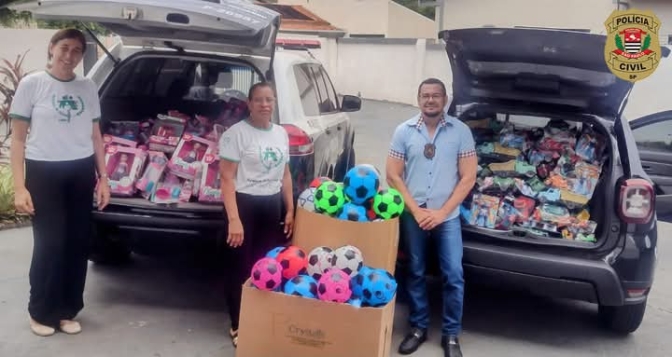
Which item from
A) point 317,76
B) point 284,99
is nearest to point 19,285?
point 284,99

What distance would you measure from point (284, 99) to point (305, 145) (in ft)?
1.30

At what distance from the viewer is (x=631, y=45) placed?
16.2 feet

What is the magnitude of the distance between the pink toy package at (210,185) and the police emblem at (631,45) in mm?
2547

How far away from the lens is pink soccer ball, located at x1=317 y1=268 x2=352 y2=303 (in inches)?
147

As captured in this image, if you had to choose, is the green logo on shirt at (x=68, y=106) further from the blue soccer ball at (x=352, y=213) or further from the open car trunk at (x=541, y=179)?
the open car trunk at (x=541, y=179)

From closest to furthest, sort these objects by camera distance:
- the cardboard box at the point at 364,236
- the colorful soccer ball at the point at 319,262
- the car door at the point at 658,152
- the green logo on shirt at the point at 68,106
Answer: the colorful soccer ball at the point at 319,262
the cardboard box at the point at 364,236
the green logo on shirt at the point at 68,106
the car door at the point at 658,152

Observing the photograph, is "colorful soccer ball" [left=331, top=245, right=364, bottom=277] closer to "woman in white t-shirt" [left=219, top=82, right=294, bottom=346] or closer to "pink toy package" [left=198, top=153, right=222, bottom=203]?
"woman in white t-shirt" [left=219, top=82, right=294, bottom=346]

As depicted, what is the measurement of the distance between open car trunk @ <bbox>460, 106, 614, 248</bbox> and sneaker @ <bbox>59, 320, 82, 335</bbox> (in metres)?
2.53

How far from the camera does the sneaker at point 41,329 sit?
4.53 meters

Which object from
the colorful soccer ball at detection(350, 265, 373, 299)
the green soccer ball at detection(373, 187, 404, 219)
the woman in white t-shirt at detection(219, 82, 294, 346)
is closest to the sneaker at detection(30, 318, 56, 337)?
the woman in white t-shirt at detection(219, 82, 294, 346)

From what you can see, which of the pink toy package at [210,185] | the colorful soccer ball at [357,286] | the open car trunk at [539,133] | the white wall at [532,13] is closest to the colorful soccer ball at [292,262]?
the colorful soccer ball at [357,286]

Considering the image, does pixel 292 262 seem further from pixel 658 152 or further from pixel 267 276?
pixel 658 152

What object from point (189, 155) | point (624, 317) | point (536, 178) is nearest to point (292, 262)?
point (189, 155)

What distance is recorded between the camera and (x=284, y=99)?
16.2 feet
